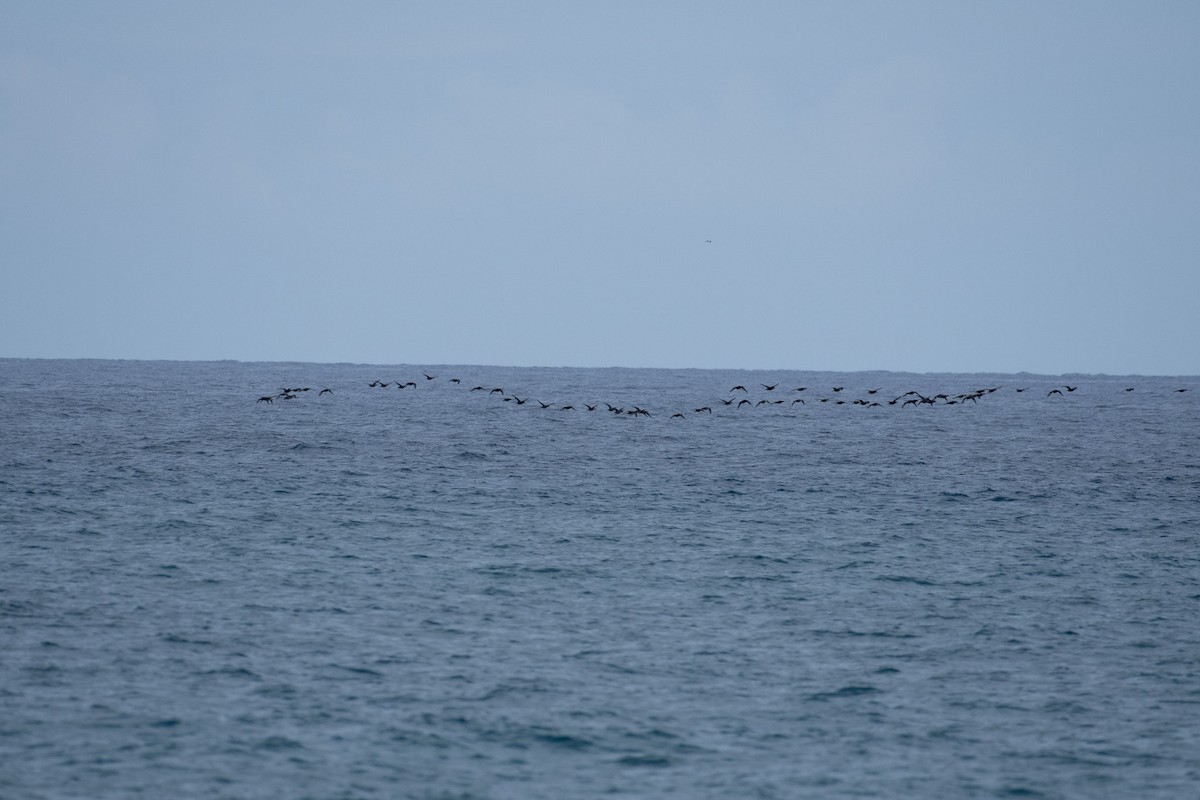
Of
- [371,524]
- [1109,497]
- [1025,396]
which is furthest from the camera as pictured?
[1025,396]

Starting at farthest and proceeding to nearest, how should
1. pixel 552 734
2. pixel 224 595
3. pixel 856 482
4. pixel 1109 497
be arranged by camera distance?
pixel 856 482 → pixel 1109 497 → pixel 224 595 → pixel 552 734

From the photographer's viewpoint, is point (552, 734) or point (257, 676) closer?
point (552, 734)

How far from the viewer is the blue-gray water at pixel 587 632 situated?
19.7 meters

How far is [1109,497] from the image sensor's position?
174 ft

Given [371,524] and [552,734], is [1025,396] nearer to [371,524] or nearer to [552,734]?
[371,524]

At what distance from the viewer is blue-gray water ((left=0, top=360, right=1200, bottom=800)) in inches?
774

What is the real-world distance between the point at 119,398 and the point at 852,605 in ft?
339

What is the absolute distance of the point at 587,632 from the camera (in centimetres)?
2756

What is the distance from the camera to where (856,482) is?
57938 mm

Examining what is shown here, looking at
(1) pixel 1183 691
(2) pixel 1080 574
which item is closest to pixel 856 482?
(2) pixel 1080 574

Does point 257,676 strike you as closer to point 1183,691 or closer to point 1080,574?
point 1183,691

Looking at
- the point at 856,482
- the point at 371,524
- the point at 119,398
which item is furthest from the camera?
the point at 119,398

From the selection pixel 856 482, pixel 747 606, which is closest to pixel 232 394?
pixel 856 482

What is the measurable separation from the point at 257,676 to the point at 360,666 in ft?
6.51
